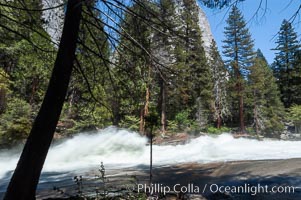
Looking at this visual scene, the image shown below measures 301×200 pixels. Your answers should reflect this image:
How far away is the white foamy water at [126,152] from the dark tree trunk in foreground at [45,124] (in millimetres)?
7217

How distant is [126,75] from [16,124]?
40.6 feet

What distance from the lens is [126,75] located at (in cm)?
441

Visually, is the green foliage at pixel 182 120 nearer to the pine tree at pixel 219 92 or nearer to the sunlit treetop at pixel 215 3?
the pine tree at pixel 219 92

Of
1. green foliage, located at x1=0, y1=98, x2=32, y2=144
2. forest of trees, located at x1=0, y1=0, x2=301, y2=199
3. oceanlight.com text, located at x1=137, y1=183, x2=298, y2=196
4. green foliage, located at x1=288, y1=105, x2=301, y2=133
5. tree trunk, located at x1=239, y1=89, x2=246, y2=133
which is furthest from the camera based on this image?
green foliage, located at x1=288, y1=105, x2=301, y2=133

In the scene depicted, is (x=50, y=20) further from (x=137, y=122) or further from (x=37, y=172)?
(x=137, y=122)

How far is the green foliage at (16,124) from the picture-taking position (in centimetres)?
1390

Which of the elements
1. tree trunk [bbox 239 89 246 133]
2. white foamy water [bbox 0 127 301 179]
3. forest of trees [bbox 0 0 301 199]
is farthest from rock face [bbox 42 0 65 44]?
tree trunk [bbox 239 89 246 133]

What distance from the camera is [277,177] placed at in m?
5.20

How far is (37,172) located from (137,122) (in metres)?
16.7

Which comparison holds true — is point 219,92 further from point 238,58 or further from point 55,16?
point 55,16

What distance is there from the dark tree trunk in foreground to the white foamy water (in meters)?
7.22

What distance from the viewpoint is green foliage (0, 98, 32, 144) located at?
45.6ft

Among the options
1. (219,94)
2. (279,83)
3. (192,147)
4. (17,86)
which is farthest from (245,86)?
(17,86)

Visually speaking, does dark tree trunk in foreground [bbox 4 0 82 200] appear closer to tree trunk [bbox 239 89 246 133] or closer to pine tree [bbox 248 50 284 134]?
tree trunk [bbox 239 89 246 133]
